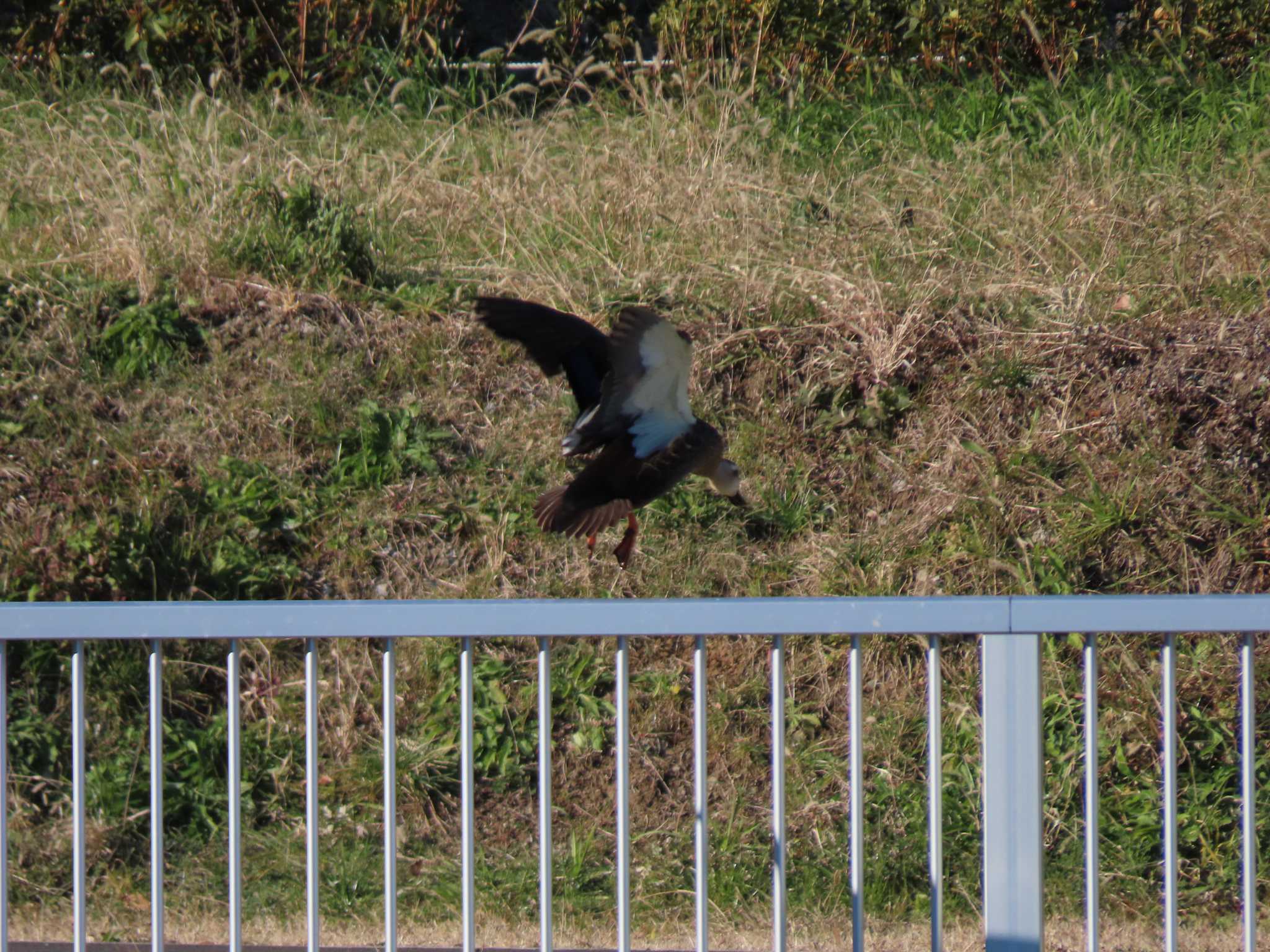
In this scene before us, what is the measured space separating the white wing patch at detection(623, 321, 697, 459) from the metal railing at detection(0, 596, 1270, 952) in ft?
5.57

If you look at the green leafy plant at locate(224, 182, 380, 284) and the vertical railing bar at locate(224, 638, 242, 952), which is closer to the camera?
the vertical railing bar at locate(224, 638, 242, 952)

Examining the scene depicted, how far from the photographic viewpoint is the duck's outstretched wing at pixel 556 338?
4375 mm

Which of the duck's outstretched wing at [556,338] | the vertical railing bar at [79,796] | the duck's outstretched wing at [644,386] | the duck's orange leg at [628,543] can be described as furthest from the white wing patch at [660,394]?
the vertical railing bar at [79,796]

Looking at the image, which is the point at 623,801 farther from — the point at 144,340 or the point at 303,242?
the point at 303,242

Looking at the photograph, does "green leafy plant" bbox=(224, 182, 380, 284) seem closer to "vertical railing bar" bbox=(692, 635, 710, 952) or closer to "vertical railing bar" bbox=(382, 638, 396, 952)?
"vertical railing bar" bbox=(382, 638, 396, 952)

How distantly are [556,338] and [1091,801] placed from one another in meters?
2.61

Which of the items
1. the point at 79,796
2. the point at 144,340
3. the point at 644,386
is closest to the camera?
the point at 79,796

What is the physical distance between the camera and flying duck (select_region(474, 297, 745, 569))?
14.3 ft

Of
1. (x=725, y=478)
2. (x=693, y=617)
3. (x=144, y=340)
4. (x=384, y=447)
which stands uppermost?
(x=693, y=617)

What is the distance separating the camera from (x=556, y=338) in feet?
14.9

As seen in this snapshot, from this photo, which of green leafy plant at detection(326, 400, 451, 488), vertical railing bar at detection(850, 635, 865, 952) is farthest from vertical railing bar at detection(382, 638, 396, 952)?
green leafy plant at detection(326, 400, 451, 488)

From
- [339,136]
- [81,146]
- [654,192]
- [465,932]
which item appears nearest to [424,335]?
[654,192]

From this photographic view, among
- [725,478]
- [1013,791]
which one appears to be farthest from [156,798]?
[725,478]

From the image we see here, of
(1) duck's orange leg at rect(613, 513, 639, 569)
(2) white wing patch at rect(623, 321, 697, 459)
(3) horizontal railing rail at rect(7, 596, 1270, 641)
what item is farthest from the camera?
(1) duck's orange leg at rect(613, 513, 639, 569)
